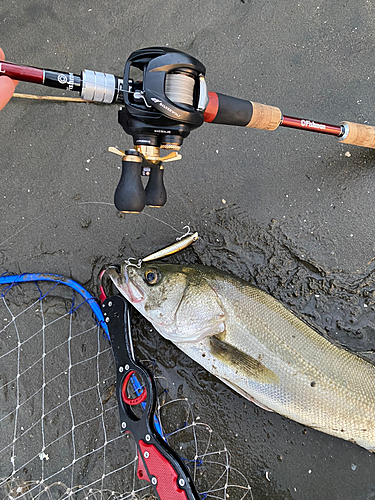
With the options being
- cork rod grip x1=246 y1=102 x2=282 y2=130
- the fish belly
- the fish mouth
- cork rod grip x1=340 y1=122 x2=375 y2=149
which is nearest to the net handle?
the fish mouth

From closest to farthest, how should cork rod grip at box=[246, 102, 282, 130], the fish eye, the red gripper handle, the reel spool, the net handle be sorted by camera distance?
the reel spool
cork rod grip at box=[246, 102, 282, 130]
the red gripper handle
the fish eye
the net handle

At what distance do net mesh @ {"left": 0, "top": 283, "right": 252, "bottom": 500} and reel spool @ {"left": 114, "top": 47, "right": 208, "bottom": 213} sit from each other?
149cm

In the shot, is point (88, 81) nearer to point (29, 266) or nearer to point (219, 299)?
point (219, 299)

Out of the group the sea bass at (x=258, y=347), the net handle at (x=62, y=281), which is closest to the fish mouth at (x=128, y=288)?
the sea bass at (x=258, y=347)

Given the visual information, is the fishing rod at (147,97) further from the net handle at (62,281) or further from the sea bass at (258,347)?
the net handle at (62,281)

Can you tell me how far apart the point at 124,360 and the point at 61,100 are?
2.18 m

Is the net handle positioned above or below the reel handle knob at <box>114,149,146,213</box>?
below

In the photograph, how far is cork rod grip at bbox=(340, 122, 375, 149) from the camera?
2.19m

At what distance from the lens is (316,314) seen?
2627 mm

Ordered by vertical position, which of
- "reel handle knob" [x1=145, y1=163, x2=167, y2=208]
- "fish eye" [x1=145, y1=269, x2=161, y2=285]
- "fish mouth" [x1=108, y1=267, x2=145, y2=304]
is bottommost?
"fish mouth" [x1=108, y1=267, x2=145, y2=304]

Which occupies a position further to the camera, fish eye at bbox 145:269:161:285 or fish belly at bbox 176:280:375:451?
fish eye at bbox 145:269:161:285

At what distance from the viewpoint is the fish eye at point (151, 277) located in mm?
2357

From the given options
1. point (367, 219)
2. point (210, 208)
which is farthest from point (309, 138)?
point (210, 208)

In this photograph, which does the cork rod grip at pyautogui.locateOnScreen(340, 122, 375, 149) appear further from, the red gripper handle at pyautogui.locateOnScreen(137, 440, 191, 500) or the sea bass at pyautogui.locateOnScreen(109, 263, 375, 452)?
the red gripper handle at pyautogui.locateOnScreen(137, 440, 191, 500)
